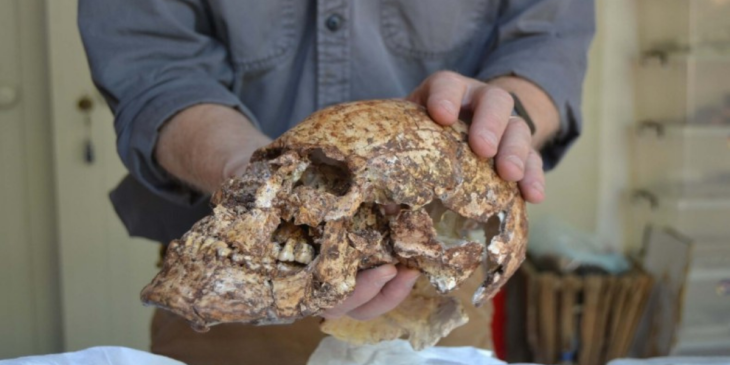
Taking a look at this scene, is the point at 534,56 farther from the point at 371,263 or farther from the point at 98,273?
the point at 98,273

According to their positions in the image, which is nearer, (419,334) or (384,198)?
(384,198)

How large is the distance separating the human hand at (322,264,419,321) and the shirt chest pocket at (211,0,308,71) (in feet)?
1.63

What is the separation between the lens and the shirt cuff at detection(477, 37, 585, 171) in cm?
132

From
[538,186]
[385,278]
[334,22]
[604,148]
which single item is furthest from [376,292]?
[604,148]

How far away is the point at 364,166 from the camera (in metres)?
0.93

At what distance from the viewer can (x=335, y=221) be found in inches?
35.8

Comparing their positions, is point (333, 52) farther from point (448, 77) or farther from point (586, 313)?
point (586, 313)

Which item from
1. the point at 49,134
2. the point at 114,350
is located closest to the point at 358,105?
the point at 114,350

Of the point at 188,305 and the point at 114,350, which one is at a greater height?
the point at 188,305

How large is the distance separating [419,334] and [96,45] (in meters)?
0.67

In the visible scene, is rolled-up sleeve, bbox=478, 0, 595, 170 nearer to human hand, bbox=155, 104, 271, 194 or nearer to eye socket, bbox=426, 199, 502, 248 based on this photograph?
eye socket, bbox=426, 199, 502, 248

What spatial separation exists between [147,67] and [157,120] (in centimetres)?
12

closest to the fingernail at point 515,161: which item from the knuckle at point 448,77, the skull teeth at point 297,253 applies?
the knuckle at point 448,77

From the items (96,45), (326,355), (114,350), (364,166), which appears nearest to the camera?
(364,166)
